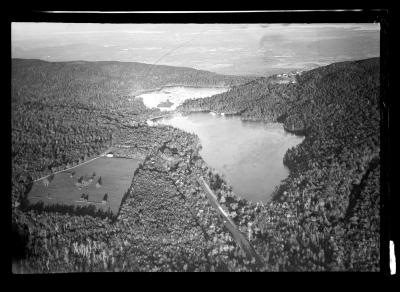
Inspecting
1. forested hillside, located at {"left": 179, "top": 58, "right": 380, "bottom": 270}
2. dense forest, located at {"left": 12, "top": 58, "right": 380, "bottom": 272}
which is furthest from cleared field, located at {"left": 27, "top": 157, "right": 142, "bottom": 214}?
forested hillside, located at {"left": 179, "top": 58, "right": 380, "bottom": 270}

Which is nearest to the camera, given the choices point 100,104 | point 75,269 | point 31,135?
point 75,269

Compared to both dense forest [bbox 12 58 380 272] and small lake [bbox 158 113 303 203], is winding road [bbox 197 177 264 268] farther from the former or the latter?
small lake [bbox 158 113 303 203]

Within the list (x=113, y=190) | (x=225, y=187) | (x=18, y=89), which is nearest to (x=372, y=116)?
(x=225, y=187)

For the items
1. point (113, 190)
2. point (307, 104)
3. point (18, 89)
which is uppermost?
point (18, 89)

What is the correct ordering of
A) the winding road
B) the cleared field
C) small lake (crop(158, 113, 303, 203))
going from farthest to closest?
small lake (crop(158, 113, 303, 203))
the cleared field
the winding road

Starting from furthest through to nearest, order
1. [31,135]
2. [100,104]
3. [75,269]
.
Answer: [100,104], [31,135], [75,269]
